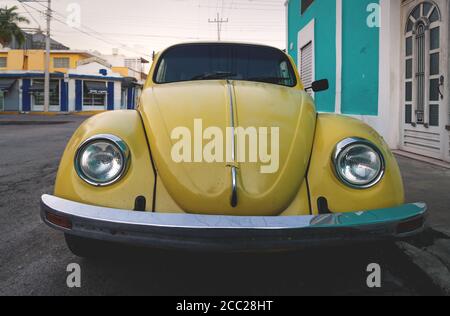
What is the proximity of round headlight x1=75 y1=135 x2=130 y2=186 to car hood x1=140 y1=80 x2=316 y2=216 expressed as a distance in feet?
0.58

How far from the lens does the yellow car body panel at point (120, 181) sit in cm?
197

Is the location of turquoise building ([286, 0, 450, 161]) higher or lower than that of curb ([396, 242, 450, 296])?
higher

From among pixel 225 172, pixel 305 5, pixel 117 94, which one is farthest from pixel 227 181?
pixel 117 94

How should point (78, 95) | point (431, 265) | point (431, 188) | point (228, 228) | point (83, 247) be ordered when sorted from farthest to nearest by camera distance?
point (78, 95) < point (431, 188) < point (431, 265) < point (83, 247) < point (228, 228)

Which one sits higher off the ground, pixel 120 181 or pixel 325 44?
pixel 325 44

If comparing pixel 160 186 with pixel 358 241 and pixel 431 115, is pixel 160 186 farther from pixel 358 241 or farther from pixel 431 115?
pixel 431 115

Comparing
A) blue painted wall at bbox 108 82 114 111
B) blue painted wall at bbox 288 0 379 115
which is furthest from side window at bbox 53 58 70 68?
blue painted wall at bbox 288 0 379 115

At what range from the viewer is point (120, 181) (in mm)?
2006

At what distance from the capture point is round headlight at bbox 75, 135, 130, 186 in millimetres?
2021

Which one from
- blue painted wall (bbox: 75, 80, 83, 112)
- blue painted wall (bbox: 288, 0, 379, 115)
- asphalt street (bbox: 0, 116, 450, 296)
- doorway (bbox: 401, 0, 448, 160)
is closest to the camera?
asphalt street (bbox: 0, 116, 450, 296)

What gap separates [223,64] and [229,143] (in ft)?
4.97

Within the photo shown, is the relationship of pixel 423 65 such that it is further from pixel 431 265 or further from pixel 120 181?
pixel 120 181

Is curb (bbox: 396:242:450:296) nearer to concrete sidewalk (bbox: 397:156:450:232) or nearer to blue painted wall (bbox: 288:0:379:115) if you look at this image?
concrete sidewalk (bbox: 397:156:450:232)
